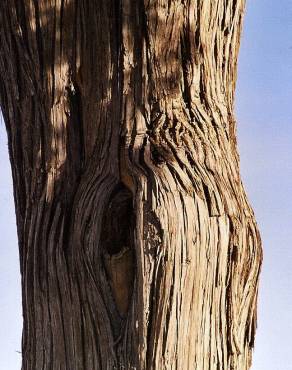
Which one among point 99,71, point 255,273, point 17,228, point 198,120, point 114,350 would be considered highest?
point 99,71

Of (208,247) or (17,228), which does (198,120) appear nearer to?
(208,247)

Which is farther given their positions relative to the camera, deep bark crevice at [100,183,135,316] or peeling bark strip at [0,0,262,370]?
deep bark crevice at [100,183,135,316]

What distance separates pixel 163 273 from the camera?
10.6 feet

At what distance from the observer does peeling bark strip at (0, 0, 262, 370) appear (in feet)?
10.7

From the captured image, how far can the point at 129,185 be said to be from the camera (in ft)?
11.2

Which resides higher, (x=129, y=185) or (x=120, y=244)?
(x=129, y=185)

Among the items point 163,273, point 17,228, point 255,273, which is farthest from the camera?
point 17,228

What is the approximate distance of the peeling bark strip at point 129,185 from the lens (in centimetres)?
326

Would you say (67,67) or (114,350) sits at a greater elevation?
(67,67)

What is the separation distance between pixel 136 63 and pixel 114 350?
46.5 inches

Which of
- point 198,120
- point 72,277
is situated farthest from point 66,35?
point 72,277

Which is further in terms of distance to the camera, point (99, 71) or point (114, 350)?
point (99, 71)

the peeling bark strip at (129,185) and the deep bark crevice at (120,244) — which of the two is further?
the deep bark crevice at (120,244)

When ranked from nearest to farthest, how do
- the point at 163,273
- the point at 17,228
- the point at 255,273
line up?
the point at 163,273, the point at 255,273, the point at 17,228
